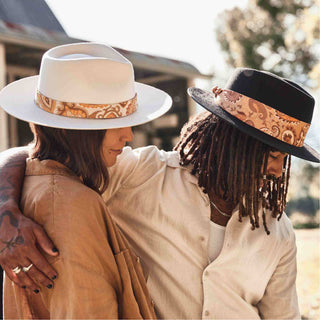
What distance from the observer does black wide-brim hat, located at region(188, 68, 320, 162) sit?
2.45m

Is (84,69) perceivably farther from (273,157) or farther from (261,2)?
(261,2)

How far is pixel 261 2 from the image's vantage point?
19.7m

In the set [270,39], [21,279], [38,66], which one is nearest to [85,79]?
[21,279]

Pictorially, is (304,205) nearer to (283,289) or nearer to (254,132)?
(283,289)

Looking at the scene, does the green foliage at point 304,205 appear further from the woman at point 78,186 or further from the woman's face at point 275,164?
the woman at point 78,186

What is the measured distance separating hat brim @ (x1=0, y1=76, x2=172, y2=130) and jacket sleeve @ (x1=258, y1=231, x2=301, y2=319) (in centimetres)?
95

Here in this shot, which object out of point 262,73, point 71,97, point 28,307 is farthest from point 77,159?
point 262,73

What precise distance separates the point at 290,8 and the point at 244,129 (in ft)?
58.6

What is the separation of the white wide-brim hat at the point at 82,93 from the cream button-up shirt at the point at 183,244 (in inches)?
18.3

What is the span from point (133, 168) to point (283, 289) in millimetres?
939

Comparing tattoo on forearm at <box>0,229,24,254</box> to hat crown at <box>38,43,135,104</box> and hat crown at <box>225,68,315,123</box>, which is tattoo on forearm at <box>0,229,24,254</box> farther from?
hat crown at <box>225,68,315,123</box>

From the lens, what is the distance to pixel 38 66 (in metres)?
8.81

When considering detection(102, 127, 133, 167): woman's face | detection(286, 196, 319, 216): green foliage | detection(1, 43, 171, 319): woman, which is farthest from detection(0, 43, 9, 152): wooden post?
detection(286, 196, 319, 216): green foliage

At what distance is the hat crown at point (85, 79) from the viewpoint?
2055 mm
